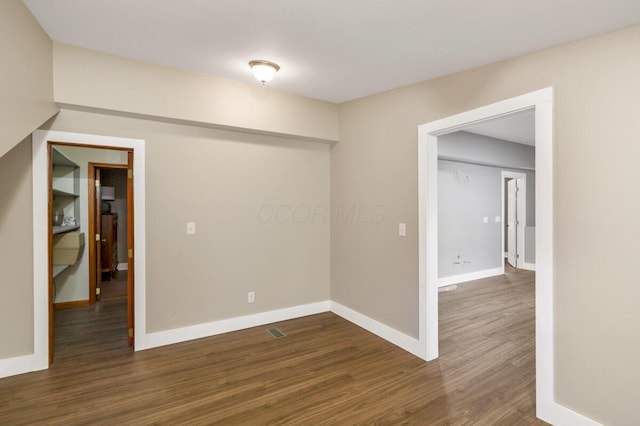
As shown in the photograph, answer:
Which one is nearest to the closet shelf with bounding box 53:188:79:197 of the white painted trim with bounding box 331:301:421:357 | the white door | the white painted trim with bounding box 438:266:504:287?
the white painted trim with bounding box 331:301:421:357

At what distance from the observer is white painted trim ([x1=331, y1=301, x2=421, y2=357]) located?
10.1 feet

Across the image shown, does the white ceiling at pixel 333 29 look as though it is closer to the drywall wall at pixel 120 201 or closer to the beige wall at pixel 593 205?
the beige wall at pixel 593 205

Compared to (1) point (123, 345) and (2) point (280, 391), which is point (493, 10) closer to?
(2) point (280, 391)

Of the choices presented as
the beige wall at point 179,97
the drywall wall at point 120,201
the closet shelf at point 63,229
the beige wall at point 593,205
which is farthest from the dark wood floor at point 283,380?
the drywall wall at point 120,201

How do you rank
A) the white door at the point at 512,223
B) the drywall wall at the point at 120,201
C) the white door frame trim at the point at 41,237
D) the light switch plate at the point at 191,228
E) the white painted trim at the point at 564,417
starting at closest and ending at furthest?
the white painted trim at the point at 564,417
the white door frame trim at the point at 41,237
the light switch plate at the point at 191,228
the drywall wall at the point at 120,201
the white door at the point at 512,223

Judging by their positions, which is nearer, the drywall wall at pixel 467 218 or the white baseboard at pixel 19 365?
the white baseboard at pixel 19 365

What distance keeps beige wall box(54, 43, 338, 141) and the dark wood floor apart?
2.39m

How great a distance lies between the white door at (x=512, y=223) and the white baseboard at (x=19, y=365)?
8816 mm

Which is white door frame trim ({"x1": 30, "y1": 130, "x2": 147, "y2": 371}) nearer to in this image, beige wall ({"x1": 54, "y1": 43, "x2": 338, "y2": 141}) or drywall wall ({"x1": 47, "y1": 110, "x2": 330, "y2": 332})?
drywall wall ({"x1": 47, "y1": 110, "x2": 330, "y2": 332})

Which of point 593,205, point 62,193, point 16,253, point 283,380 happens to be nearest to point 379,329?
point 283,380

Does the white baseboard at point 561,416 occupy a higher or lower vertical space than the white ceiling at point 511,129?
lower

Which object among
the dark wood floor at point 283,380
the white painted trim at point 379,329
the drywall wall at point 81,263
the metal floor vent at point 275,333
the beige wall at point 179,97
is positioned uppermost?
the beige wall at point 179,97

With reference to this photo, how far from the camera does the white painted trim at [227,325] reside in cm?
318

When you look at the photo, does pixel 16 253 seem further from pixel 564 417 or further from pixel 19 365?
pixel 564 417
